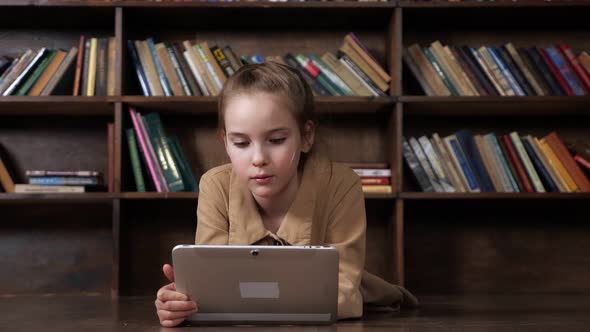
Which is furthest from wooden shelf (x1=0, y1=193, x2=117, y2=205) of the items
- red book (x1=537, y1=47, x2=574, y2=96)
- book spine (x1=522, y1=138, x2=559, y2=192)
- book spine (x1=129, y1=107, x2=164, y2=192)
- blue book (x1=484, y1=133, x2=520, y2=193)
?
red book (x1=537, y1=47, x2=574, y2=96)

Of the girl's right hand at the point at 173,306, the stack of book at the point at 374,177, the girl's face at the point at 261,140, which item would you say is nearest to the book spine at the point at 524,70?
the stack of book at the point at 374,177

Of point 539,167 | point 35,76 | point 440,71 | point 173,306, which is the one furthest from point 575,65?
point 35,76

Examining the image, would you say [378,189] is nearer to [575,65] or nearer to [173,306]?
[575,65]

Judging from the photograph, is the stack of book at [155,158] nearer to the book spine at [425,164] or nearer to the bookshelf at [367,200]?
the bookshelf at [367,200]

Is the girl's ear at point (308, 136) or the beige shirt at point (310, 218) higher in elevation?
the girl's ear at point (308, 136)

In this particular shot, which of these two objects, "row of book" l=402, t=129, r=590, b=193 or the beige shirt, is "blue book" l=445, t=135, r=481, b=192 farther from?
the beige shirt

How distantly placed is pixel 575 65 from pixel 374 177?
0.91m

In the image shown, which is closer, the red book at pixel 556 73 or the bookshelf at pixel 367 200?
the red book at pixel 556 73

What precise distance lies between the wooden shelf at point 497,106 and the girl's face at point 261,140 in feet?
3.74

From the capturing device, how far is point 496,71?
264 cm

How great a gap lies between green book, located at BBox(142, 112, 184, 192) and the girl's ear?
3.21ft

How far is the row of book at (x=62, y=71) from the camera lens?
104 inches

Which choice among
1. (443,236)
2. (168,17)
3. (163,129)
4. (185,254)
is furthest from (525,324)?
(168,17)

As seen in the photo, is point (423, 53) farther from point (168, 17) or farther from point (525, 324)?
point (525, 324)
